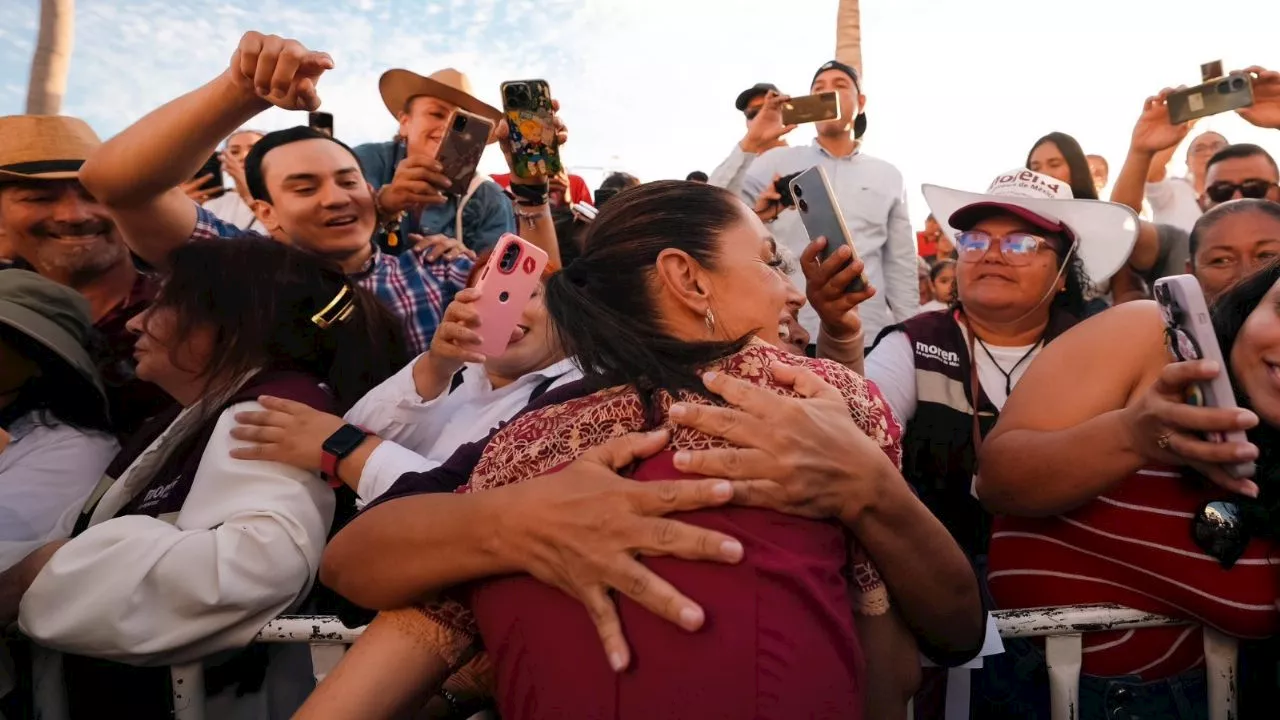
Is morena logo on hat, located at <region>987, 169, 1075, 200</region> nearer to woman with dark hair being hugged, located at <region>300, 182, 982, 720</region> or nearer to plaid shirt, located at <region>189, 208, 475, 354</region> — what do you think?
woman with dark hair being hugged, located at <region>300, 182, 982, 720</region>

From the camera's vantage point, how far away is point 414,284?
328 centimetres

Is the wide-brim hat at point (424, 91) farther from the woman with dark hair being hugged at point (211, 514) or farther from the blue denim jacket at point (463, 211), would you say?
the woman with dark hair being hugged at point (211, 514)

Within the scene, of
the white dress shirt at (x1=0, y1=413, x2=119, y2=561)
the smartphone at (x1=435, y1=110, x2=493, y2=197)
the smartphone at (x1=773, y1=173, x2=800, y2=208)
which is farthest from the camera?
the smartphone at (x1=773, y1=173, x2=800, y2=208)

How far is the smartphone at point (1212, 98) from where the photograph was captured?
4078mm

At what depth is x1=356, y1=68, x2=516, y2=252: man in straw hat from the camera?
13.5ft

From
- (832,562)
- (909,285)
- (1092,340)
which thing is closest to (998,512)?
(1092,340)

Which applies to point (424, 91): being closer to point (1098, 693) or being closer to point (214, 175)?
point (214, 175)

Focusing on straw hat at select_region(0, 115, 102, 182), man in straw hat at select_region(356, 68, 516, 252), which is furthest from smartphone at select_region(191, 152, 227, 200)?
straw hat at select_region(0, 115, 102, 182)

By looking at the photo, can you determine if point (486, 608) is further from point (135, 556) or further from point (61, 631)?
point (61, 631)

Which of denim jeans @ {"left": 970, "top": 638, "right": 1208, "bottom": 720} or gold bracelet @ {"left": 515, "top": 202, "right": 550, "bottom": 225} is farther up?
gold bracelet @ {"left": 515, "top": 202, "right": 550, "bottom": 225}

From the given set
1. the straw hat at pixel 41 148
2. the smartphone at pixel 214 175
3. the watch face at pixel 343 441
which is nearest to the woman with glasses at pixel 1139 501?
the watch face at pixel 343 441

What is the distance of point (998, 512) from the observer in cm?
198

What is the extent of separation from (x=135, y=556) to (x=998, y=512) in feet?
6.59

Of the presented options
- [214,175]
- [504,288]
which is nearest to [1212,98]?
[504,288]
